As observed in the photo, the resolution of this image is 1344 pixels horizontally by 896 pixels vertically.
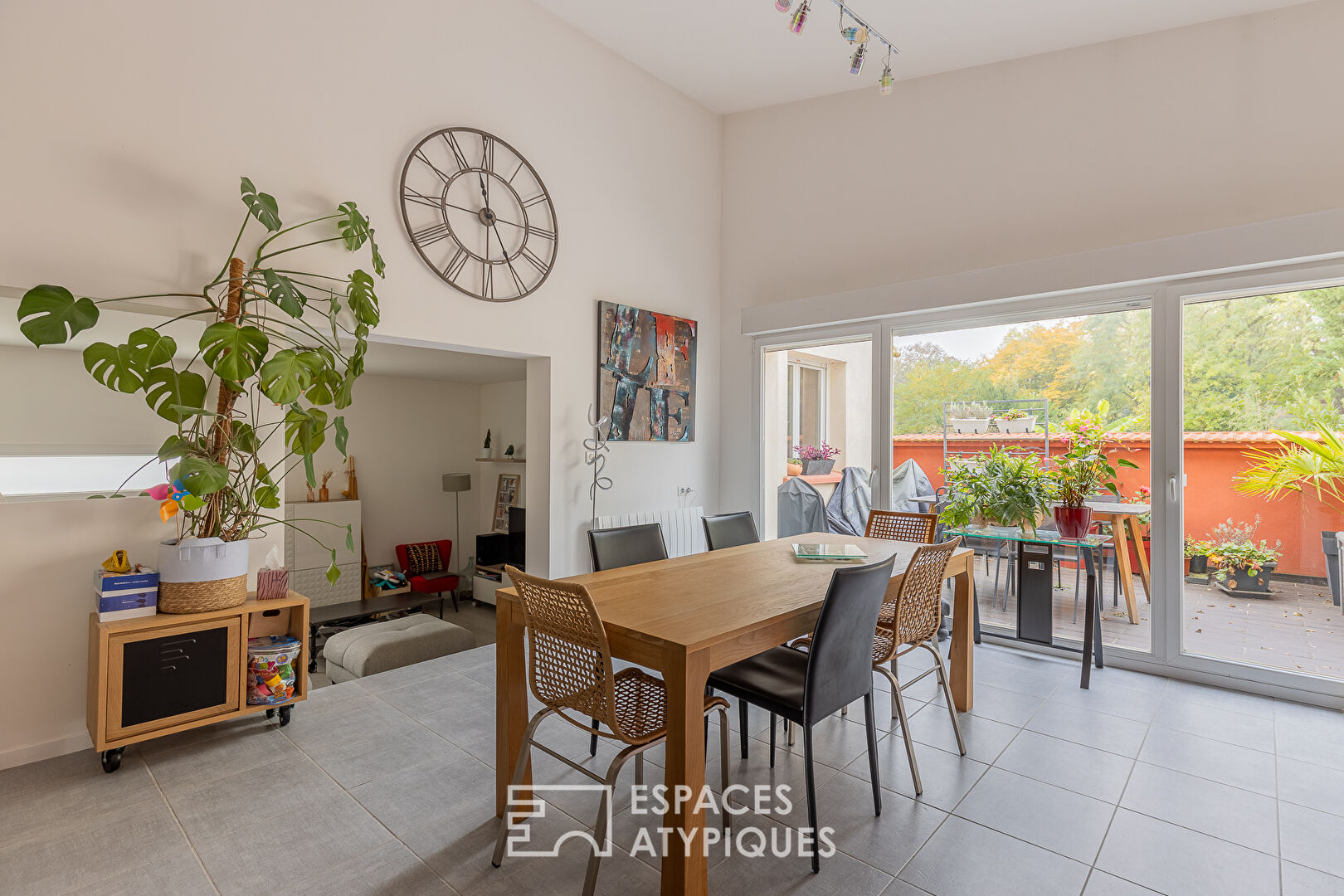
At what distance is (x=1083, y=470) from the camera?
3734 mm

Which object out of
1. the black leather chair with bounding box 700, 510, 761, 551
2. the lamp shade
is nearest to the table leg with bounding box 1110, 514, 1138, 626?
the black leather chair with bounding box 700, 510, 761, 551

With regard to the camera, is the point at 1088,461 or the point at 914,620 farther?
the point at 1088,461

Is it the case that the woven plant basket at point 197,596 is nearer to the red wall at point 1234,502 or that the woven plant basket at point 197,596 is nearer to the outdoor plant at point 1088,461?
the outdoor plant at point 1088,461

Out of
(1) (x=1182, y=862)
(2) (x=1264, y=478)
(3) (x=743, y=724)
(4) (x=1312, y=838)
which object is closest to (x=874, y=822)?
(3) (x=743, y=724)

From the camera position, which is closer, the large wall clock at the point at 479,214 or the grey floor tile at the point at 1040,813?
the grey floor tile at the point at 1040,813

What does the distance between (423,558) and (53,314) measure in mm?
5743

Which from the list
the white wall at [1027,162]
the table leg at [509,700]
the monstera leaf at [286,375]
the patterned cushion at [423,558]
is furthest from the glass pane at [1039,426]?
the patterned cushion at [423,558]

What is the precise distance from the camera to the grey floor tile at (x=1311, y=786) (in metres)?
2.26

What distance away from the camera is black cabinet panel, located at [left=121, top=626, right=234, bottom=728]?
240 centimetres

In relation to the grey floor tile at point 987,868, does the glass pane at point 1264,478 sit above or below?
above

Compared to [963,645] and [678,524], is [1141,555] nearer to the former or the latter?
[963,645]

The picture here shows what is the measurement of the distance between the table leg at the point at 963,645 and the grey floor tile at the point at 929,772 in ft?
1.59

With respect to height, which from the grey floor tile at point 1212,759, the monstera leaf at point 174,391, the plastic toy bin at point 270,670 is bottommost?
the grey floor tile at point 1212,759

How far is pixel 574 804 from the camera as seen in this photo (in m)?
2.23
